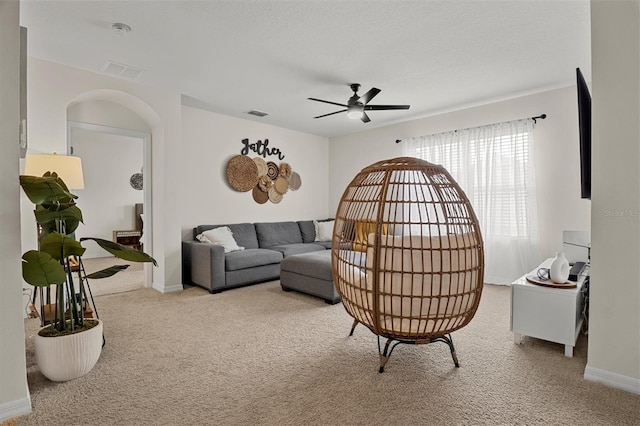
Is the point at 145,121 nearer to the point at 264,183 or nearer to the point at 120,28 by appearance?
the point at 120,28

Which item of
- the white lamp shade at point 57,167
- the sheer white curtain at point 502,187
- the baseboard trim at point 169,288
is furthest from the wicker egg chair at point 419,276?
the baseboard trim at point 169,288

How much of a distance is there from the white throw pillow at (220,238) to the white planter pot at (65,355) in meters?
2.38

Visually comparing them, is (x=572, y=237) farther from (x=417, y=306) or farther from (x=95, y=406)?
(x=95, y=406)

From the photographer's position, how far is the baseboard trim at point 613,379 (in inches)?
73.2

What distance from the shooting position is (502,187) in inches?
175

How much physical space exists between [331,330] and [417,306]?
38.9 inches

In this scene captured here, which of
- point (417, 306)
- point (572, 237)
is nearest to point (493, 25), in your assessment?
point (417, 306)

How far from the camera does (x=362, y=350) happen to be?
2422 mm

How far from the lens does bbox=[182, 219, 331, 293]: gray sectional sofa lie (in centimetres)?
402

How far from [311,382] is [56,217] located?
1.84 m

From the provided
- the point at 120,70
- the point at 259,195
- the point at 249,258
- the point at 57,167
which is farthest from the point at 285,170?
the point at 57,167

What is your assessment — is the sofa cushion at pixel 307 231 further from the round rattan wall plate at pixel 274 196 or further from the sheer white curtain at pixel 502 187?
the sheer white curtain at pixel 502 187

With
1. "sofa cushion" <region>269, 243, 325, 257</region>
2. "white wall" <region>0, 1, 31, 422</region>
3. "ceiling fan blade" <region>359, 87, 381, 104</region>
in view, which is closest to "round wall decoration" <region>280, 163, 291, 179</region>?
"sofa cushion" <region>269, 243, 325, 257</region>

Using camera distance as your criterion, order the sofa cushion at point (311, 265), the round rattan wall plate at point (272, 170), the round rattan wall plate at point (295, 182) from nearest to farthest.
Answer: the sofa cushion at point (311, 265), the round rattan wall plate at point (272, 170), the round rattan wall plate at point (295, 182)
